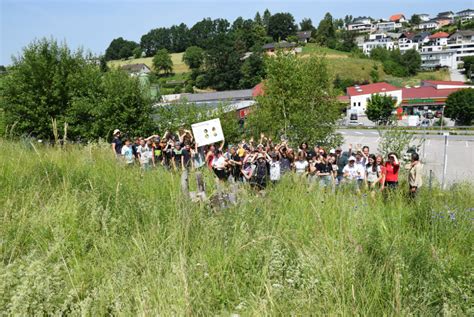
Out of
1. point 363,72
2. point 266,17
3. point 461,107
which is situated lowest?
point 461,107

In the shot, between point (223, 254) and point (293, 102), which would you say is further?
point (293, 102)

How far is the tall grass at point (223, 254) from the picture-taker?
274 centimetres

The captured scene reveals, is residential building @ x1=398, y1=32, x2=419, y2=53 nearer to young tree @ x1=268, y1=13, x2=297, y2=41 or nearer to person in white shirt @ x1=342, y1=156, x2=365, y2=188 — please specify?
young tree @ x1=268, y1=13, x2=297, y2=41

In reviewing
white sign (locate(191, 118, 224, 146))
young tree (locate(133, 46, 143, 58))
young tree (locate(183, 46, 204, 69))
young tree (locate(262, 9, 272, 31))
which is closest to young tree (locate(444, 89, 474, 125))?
white sign (locate(191, 118, 224, 146))

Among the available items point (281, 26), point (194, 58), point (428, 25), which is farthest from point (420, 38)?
point (194, 58)

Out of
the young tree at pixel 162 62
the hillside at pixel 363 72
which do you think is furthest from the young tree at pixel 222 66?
the hillside at pixel 363 72

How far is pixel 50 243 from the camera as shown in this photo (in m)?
3.57

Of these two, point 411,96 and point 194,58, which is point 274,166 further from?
point 194,58

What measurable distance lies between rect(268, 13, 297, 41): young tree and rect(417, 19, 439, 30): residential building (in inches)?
2887

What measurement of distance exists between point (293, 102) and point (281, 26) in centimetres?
14805

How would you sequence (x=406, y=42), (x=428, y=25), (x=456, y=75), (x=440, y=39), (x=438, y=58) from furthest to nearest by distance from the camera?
(x=428, y=25) < (x=406, y=42) < (x=440, y=39) < (x=438, y=58) < (x=456, y=75)

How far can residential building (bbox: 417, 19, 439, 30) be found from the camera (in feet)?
612

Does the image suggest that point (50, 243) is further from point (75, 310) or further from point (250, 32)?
point (250, 32)

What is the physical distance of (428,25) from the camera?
189500 mm
